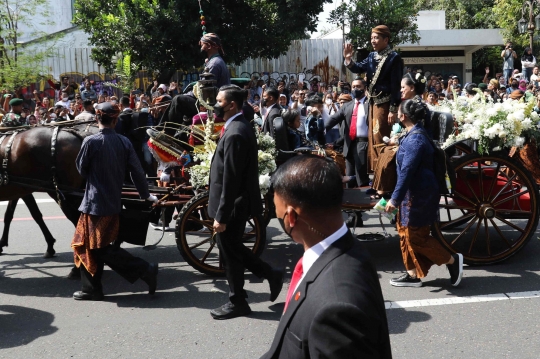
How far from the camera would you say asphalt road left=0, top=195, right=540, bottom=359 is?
4.54m

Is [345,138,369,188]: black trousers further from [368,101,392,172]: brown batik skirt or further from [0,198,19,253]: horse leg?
[0,198,19,253]: horse leg

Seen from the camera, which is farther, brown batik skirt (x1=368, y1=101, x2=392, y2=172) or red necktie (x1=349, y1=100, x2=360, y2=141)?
red necktie (x1=349, y1=100, x2=360, y2=141)

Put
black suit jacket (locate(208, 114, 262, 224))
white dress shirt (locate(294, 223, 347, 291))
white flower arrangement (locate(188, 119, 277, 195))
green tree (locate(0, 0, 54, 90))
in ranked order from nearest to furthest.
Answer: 1. white dress shirt (locate(294, 223, 347, 291))
2. black suit jacket (locate(208, 114, 262, 224))
3. white flower arrangement (locate(188, 119, 277, 195))
4. green tree (locate(0, 0, 54, 90))

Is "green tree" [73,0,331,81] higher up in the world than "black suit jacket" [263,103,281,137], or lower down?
higher up

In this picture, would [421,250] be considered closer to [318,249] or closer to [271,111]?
[271,111]

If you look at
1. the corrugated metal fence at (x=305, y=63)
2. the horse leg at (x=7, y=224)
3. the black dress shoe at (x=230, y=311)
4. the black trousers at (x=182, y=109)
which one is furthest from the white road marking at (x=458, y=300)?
the corrugated metal fence at (x=305, y=63)

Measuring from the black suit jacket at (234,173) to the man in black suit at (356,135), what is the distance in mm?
2967

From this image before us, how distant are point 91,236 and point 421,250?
9.87 ft

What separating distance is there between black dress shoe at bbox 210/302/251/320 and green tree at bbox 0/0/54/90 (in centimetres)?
1521

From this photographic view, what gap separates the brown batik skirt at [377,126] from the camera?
23.0 feet

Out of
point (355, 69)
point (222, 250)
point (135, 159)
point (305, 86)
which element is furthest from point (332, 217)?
point (305, 86)

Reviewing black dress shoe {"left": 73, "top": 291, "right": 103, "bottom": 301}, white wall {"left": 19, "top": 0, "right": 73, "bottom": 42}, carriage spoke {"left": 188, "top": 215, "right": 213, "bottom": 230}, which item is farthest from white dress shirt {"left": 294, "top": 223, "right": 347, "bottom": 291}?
white wall {"left": 19, "top": 0, "right": 73, "bottom": 42}

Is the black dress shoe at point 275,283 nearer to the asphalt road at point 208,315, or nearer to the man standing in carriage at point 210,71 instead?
the asphalt road at point 208,315

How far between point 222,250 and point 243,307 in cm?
50
